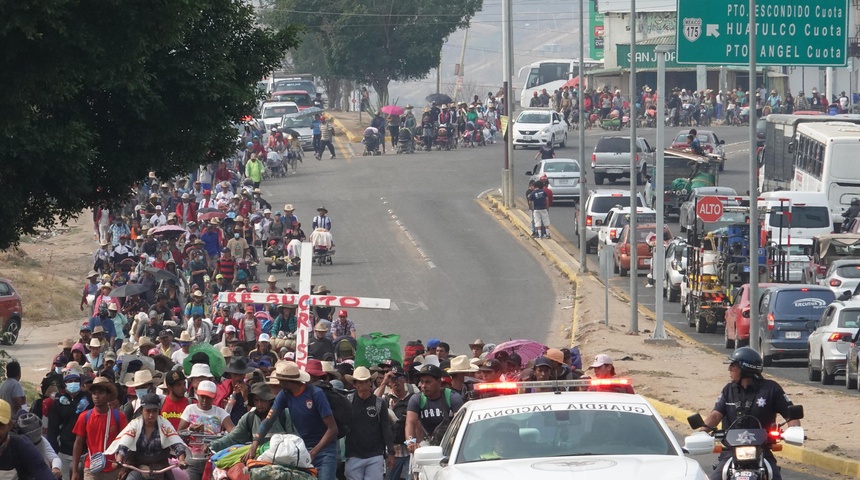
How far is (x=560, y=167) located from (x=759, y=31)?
581 inches

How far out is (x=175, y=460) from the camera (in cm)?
1212

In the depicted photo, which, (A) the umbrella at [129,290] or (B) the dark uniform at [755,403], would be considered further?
(A) the umbrella at [129,290]

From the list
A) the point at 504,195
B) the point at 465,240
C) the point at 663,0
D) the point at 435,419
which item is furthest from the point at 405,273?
the point at 663,0

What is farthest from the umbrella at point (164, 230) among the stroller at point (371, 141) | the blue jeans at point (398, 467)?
the stroller at point (371, 141)

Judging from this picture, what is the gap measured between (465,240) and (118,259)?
42.1ft

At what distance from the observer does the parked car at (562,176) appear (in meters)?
52.3

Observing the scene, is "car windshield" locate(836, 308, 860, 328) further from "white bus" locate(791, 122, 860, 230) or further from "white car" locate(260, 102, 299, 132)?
"white car" locate(260, 102, 299, 132)

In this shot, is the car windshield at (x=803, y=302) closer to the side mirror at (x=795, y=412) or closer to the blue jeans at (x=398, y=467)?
the blue jeans at (x=398, y=467)

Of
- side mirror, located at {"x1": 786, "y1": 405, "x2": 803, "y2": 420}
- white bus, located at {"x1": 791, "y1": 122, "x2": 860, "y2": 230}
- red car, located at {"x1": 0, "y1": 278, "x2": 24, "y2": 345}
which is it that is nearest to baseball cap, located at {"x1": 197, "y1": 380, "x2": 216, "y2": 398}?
side mirror, located at {"x1": 786, "y1": 405, "x2": 803, "y2": 420}

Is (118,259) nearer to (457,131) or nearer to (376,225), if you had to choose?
(376,225)

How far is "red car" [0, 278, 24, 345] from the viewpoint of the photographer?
33.9m

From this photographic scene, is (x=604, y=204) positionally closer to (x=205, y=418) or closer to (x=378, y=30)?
(x=205, y=418)

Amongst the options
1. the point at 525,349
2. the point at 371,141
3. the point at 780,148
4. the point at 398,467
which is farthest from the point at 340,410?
the point at 371,141

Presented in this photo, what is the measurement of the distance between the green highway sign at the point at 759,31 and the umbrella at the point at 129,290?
14.4m
